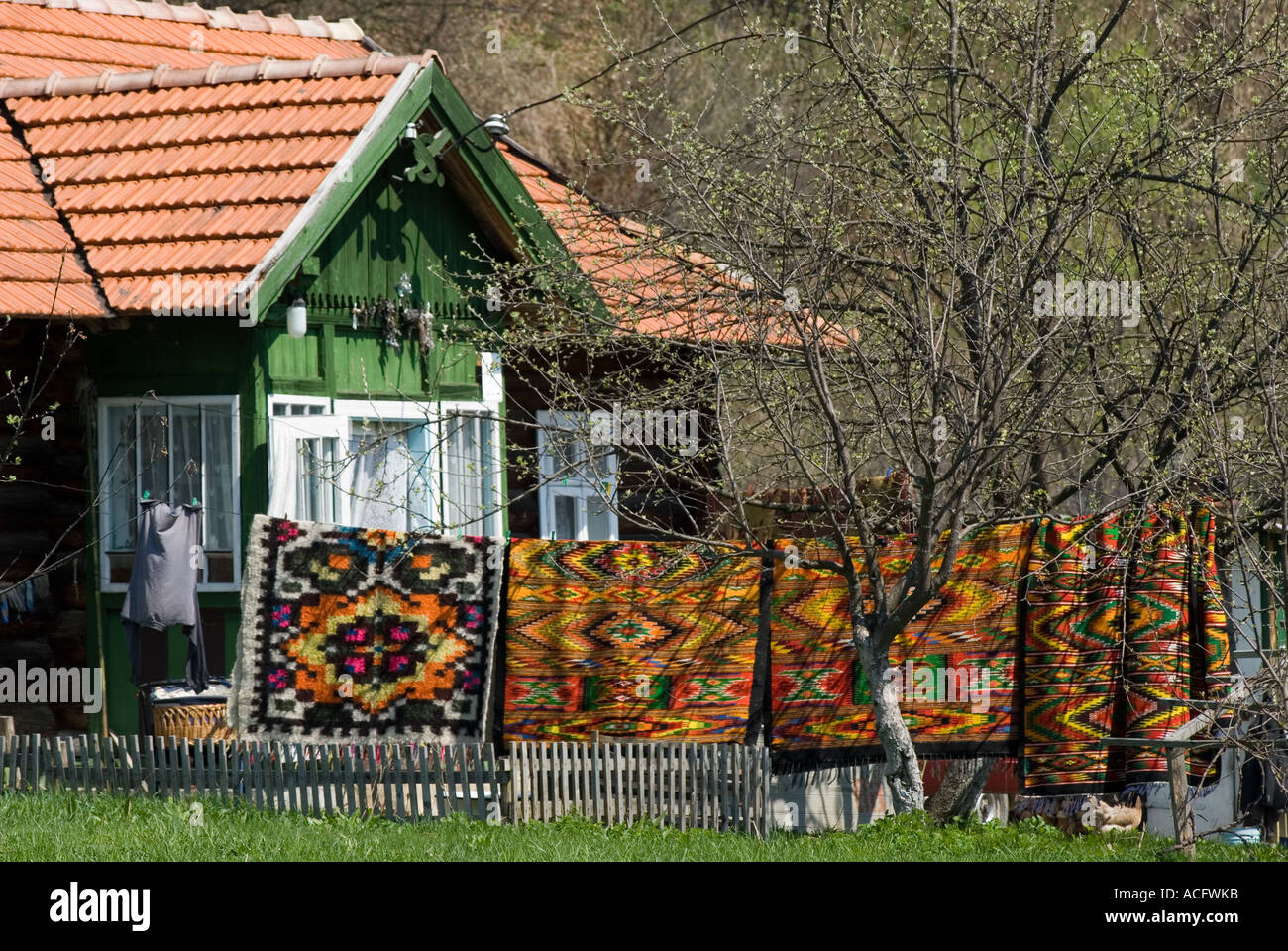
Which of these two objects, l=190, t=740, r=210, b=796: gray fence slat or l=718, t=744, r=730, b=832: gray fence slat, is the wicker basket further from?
l=718, t=744, r=730, b=832: gray fence slat

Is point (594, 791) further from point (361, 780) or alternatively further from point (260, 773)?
point (260, 773)

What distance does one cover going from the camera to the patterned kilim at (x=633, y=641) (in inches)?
401

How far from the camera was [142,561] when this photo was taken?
10.7m

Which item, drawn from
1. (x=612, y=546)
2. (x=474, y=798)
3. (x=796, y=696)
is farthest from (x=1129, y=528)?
(x=474, y=798)

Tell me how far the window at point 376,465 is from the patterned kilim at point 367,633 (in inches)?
20.4

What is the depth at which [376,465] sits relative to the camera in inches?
425

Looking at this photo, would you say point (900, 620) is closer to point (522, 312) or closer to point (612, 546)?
point (612, 546)

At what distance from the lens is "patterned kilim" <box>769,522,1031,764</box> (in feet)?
32.8

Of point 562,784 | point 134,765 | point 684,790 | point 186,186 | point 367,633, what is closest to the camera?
point 684,790

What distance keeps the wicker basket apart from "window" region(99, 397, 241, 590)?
923 mm

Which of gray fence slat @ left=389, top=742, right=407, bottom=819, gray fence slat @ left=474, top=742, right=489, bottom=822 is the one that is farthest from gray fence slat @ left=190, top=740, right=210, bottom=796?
gray fence slat @ left=474, top=742, right=489, bottom=822

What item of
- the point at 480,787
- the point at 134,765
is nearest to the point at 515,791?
the point at 480,787

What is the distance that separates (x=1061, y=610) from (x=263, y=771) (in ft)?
16.2

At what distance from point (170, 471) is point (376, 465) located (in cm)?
168
